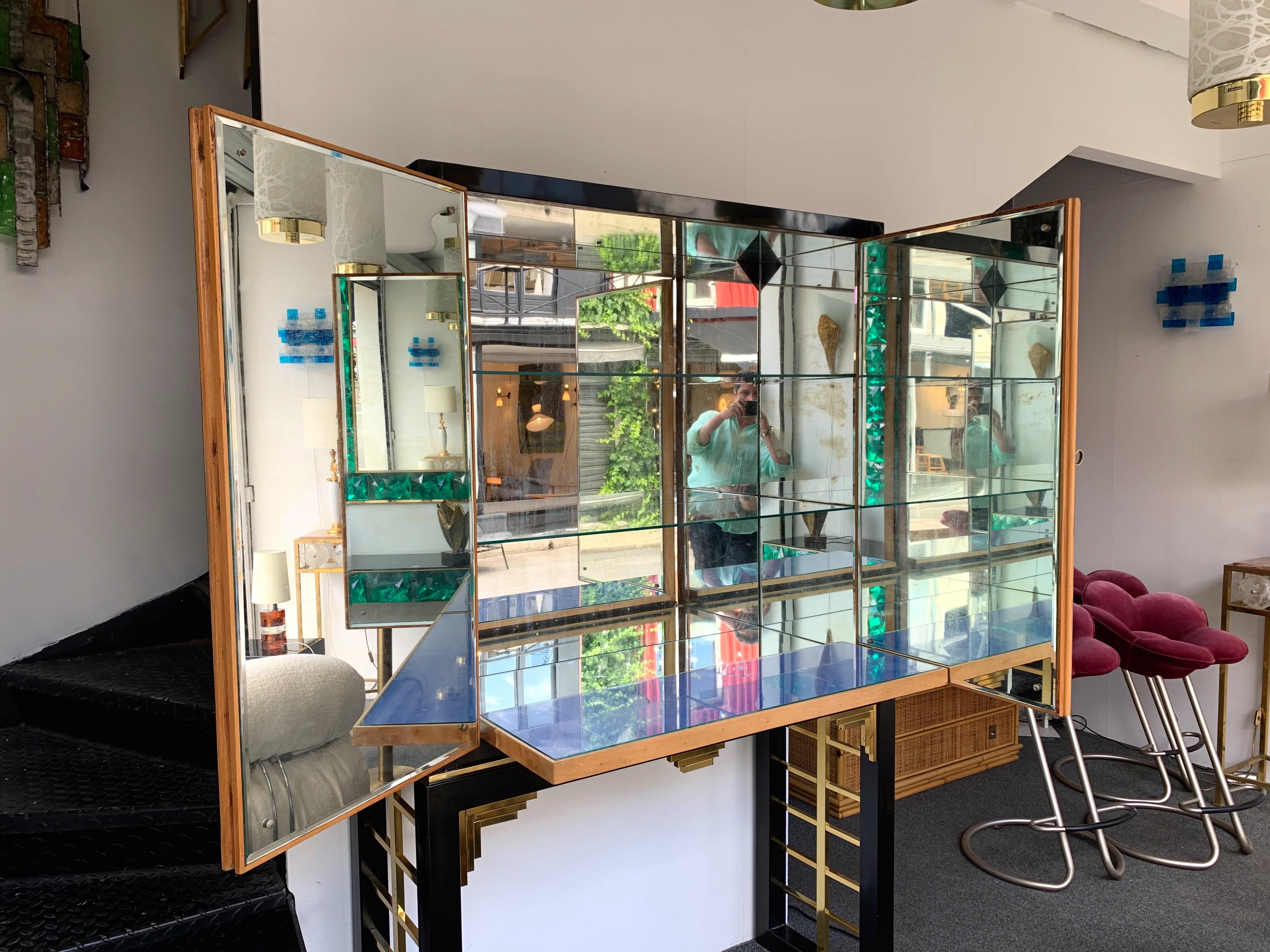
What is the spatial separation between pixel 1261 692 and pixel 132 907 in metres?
4.69

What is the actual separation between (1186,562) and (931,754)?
69.4 inches

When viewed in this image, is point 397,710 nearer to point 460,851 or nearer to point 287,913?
point 460,851

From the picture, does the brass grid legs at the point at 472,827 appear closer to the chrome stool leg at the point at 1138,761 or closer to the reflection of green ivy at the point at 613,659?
the reflection of green ivy at the point at 613,659

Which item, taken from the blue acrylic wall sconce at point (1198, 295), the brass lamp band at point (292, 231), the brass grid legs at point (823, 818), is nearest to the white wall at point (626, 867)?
the brass grid legs at point (823, 818)

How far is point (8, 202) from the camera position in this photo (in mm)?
2674

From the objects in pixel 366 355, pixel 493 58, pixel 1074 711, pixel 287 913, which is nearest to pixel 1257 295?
pixel 1074 711

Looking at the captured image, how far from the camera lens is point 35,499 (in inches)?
111

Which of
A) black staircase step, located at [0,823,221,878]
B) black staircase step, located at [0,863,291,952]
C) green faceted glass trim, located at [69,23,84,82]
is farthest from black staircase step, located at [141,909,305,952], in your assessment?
green faceted glass trim, located at [69,23,84,82]

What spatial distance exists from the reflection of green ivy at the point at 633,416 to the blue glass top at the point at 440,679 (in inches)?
31.7

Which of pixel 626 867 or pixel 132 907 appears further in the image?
pixel 626 867

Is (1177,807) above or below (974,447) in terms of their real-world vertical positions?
below

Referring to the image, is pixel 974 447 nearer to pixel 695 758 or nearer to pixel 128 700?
pixel 695 758

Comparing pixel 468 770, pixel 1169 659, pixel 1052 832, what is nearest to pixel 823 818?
pixel 468 770

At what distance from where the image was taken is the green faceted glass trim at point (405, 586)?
62.9 inches
